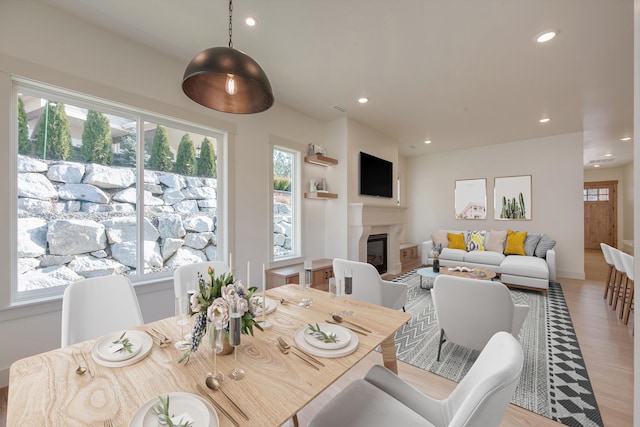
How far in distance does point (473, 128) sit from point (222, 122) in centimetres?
434

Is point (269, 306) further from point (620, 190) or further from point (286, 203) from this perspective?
point (620, 190)

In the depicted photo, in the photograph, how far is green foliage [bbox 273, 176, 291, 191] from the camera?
380 centimetres

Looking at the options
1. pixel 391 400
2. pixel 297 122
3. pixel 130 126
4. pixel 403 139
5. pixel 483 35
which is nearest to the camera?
pixel 391 400

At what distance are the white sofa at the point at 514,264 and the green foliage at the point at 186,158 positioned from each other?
16.0ft

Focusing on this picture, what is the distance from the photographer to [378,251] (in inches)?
200

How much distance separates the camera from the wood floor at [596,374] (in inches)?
64.0

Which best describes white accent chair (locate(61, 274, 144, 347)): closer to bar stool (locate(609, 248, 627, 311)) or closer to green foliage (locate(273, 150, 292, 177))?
green foliage (locate(273, 150, 292, 177))

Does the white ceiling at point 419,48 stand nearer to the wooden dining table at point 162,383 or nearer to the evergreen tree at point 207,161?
the evergreen tree at point 207,161

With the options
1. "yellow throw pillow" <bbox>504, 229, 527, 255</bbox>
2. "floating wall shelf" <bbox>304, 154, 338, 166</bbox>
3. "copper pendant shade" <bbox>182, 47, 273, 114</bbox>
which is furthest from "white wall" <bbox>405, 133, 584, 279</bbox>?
"copper pendant shade" <bbox>182, 47, 273, 114</bbox>

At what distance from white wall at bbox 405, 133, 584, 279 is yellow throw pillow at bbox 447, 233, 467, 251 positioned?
2.65ft

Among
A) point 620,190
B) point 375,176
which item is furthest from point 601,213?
point 375,176

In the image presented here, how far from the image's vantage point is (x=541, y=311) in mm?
3336

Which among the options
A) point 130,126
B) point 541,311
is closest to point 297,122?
point 130,126

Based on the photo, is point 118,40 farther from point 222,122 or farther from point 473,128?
point 473,128
